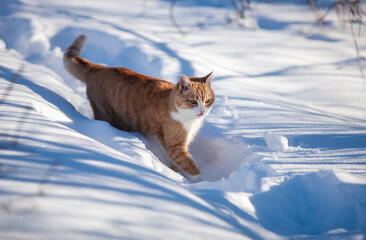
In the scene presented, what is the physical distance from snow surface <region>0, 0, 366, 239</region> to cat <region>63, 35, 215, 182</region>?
19cm

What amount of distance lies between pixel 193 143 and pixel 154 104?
599mm

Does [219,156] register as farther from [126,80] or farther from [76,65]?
A: [76,65]

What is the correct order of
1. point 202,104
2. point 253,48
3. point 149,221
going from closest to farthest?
point 149,221
point 202,104
point 253,48

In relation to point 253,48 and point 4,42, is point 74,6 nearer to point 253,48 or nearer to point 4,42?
point 4,42

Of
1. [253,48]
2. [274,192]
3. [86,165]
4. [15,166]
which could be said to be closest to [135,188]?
[86,165]

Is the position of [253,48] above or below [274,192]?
above

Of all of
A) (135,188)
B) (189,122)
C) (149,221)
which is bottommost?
(149,221)

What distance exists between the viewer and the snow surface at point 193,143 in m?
1.00

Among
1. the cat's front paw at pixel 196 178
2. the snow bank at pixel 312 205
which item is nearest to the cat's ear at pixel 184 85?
the cat's front paw at pixel 196 178

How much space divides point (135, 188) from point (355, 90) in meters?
3.30

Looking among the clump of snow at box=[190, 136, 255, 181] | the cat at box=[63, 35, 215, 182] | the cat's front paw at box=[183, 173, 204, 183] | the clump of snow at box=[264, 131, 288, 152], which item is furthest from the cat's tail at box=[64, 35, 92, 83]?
the clump of snow at box=[264, 131, 288, 152]

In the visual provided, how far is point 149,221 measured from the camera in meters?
1.02

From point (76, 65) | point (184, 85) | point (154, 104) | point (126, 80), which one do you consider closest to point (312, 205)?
point (184, 85)

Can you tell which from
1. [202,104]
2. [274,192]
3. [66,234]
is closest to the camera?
[66,234]
